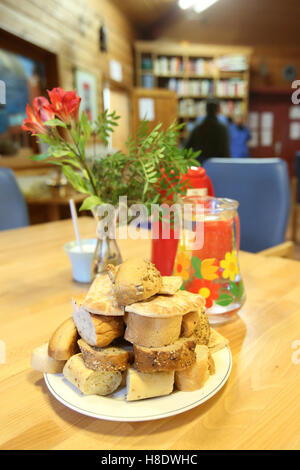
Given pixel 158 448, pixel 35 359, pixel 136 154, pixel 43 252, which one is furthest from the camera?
pixel 43 252

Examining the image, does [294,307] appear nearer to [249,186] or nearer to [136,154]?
[136,154]

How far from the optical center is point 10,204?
78.2 inches

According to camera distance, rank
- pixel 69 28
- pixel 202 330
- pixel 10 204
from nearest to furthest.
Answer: pixel 202 330, pixel 10 204, pixel 69 28

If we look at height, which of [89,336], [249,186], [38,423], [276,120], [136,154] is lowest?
[38,423]

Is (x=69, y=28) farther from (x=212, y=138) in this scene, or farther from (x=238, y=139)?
(x=238, y=139)

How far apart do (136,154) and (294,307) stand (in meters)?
0.51

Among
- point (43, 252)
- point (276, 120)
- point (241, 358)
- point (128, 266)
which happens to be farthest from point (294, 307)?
point (276, 120)

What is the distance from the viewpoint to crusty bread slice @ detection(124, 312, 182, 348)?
19.8 inches

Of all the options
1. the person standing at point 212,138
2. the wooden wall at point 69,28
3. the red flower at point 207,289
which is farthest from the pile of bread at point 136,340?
the wooden wall at point 69,28

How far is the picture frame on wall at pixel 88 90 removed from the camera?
4173 mm

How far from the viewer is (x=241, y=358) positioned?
67 cm

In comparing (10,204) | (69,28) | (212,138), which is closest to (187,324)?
(10,204)

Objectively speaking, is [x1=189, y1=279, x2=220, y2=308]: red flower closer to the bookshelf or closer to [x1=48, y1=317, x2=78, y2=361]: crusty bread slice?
[x1=48, y1=317, x2=78, y2=361]: crusty bread slice

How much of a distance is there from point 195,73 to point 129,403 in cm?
676
